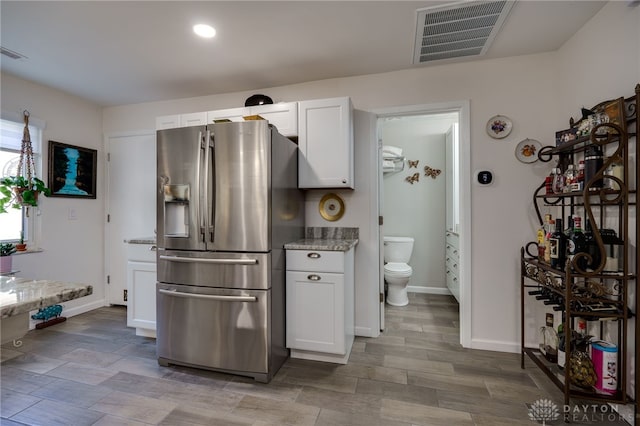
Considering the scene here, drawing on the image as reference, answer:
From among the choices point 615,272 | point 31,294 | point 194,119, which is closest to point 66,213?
point 194,119

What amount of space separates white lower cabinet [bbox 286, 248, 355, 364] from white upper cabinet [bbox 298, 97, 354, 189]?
26.3 inches

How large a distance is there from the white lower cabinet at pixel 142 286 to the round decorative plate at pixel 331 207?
1.60m

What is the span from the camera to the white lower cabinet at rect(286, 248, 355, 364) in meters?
2.05

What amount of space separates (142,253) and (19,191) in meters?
1.41

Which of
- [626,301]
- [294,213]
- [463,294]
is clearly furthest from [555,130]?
[294,213]

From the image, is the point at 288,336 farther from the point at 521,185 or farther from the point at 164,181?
the point at 521,185

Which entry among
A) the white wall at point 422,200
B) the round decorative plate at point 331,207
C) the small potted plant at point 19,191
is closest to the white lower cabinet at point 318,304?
the round decorative plate at point 331,207

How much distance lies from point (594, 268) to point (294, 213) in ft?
6.65

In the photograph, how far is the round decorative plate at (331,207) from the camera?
2658 mm

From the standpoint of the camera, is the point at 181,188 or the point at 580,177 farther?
the point at 181,188

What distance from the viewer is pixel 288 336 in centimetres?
215

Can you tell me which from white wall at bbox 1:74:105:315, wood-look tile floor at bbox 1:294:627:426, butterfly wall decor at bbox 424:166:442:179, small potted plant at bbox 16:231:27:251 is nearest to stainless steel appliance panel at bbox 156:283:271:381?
wood-look tile floor at bbox 1:294:627:426

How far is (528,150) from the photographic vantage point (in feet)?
7.38

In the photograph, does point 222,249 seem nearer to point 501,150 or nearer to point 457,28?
point 457,28
